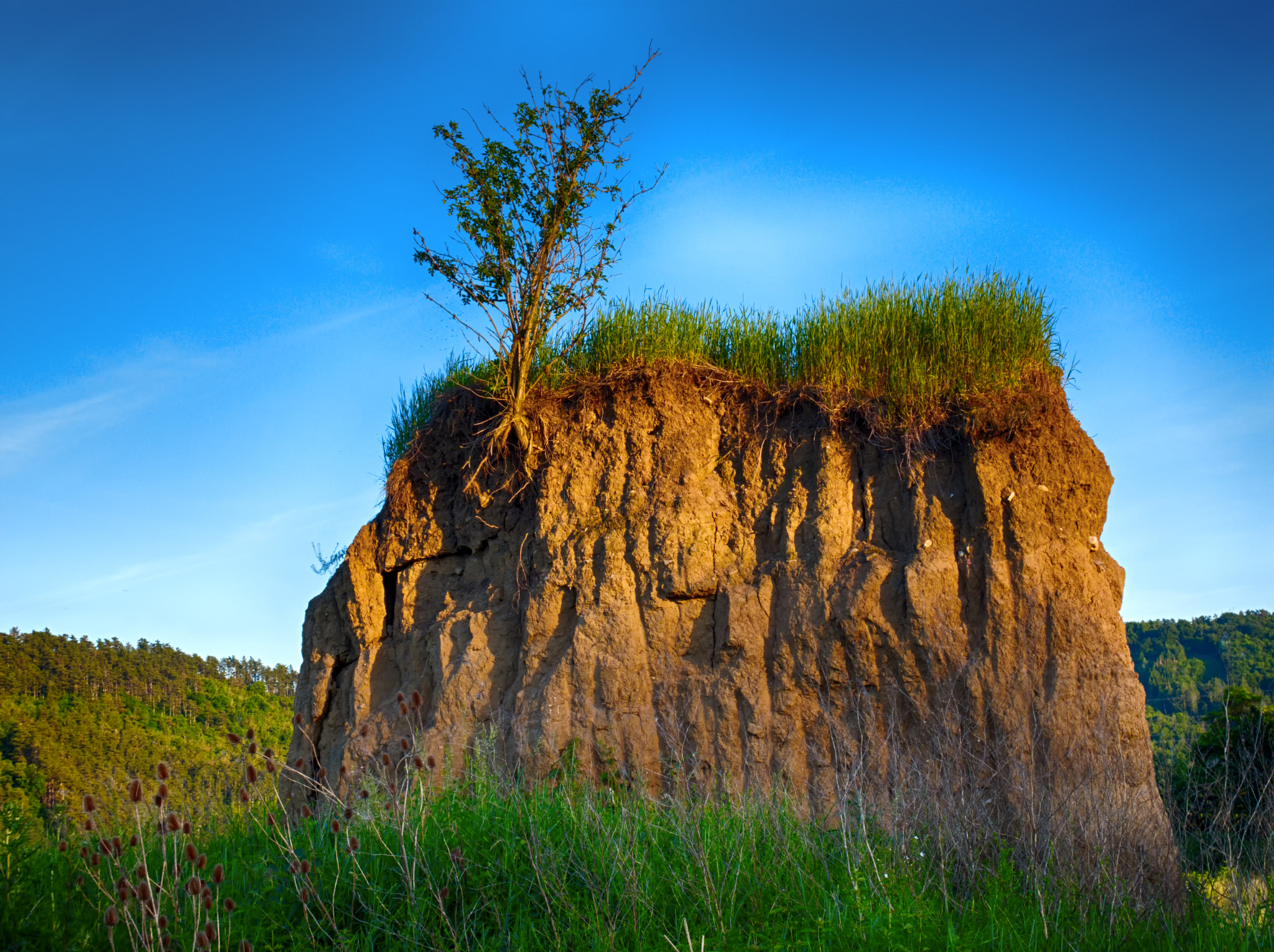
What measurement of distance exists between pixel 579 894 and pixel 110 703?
129 ft

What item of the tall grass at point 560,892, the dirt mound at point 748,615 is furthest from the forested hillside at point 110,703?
the tall grass at point 560,892

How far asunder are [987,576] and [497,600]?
5225 millimetres

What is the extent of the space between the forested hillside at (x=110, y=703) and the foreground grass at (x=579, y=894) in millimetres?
23545

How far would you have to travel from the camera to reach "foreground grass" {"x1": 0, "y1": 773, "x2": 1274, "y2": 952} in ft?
13.8

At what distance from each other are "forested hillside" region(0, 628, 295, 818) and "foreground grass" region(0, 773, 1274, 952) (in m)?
23.5

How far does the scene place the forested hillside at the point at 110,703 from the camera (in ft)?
94.7

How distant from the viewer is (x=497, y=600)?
9.32 metres

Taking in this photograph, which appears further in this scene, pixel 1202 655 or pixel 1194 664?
pixel 1202 655

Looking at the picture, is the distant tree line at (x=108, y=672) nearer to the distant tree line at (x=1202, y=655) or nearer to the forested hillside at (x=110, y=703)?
the forested hillside at (x=110, y=703)

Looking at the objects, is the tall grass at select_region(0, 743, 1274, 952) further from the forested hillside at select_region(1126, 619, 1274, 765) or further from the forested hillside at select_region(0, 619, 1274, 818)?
the forested hillside at select_region(0, 619, 1274, 818)

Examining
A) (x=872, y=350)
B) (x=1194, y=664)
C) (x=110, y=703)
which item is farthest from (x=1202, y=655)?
(x=110, y=703)

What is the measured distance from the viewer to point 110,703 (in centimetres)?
3588

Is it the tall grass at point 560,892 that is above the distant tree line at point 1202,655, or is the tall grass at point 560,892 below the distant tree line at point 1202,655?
below

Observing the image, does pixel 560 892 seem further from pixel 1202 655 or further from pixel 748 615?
pixel 1202 655
